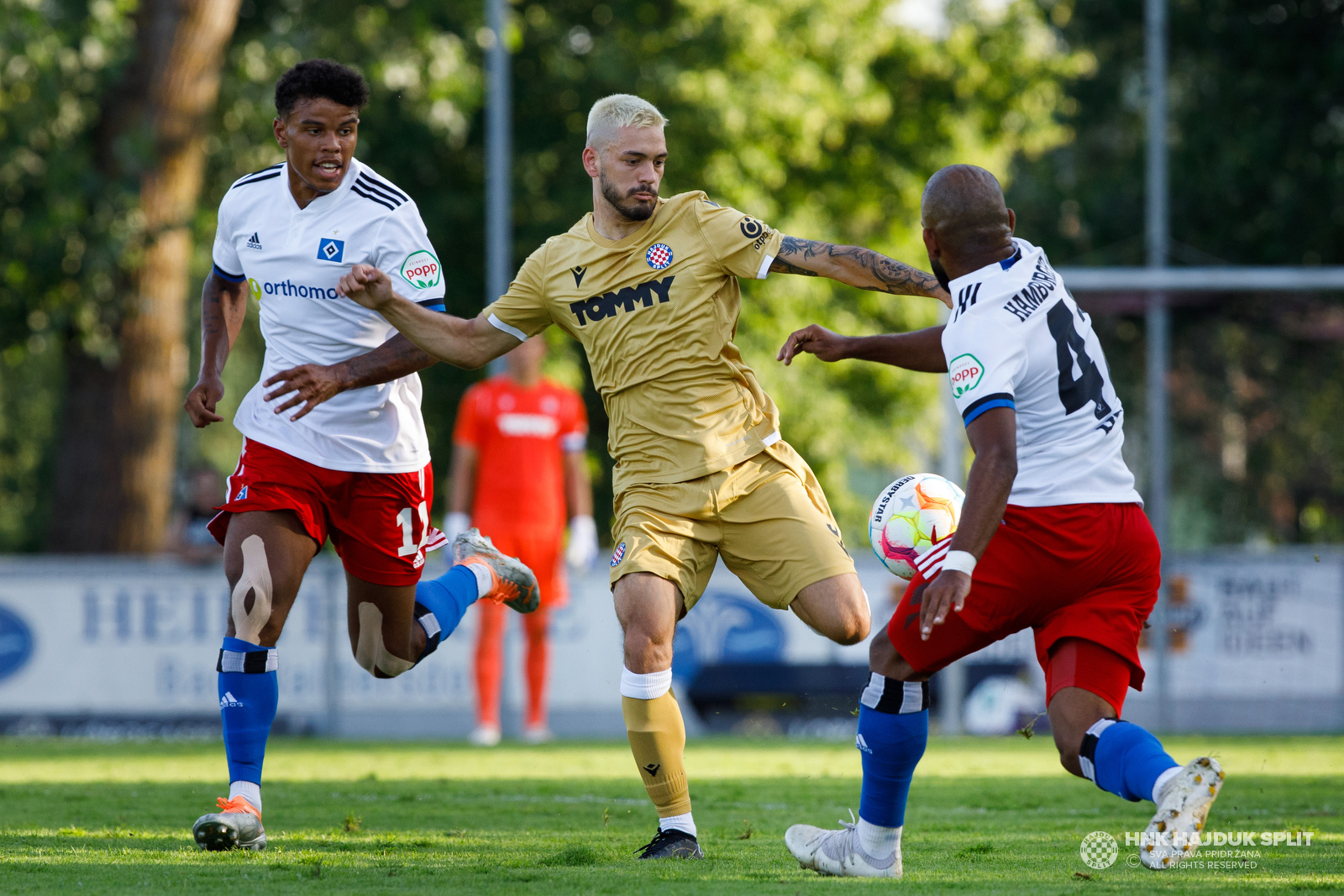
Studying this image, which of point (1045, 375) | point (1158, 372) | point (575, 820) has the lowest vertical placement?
point (575, 820)

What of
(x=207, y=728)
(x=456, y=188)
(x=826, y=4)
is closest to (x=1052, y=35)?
(x=826, y=4)

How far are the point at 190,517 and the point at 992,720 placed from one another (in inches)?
279

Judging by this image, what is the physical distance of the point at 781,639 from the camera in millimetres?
12828

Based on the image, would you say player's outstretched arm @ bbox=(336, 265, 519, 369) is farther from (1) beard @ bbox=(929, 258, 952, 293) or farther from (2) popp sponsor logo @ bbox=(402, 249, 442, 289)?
(1) beard @ bbox=(929, 258, 952, 293)

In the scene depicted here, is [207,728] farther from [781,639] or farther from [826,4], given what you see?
[826,4]

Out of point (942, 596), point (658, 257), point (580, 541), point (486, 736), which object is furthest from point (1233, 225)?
point (942, 596)

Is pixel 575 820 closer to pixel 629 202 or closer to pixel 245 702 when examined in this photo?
pixel 245 702

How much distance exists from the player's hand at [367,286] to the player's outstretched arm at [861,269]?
1.40 metres

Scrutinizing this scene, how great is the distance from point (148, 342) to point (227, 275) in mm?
11089

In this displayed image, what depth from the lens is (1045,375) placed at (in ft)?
14.8

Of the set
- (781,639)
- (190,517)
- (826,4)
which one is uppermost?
(826,4)

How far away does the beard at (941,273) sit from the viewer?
15.5 ft

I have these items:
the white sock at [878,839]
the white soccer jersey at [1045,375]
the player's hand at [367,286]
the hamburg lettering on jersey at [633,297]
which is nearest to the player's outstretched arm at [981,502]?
the white soccer jersey at [1045,375]

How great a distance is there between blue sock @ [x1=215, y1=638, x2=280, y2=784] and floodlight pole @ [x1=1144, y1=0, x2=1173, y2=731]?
764 centimetres
